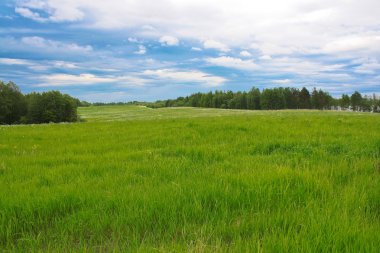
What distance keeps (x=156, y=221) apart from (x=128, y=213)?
1.18ft

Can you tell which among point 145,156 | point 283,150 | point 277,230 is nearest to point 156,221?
point 277,230

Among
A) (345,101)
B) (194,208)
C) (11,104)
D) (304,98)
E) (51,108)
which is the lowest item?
(194,208)

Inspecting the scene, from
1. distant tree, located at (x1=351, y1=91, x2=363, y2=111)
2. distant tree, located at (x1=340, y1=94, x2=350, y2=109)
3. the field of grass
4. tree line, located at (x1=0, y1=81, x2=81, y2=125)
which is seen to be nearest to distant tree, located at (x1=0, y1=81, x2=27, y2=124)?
tree line, located at (x1=0, y1=81, x2=81, y2=125)

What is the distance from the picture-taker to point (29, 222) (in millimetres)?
3490

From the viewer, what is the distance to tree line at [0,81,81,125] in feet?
260

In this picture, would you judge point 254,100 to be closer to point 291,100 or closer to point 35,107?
point 291,100

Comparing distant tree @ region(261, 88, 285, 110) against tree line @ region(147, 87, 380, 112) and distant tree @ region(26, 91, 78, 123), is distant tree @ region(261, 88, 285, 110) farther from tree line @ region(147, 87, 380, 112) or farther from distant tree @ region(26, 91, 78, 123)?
distant tree @ region(26, 91, 78, 123)

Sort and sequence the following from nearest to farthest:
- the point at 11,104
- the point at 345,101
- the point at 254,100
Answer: the point at 11,104 → the point at 345,101 → the point at 254,100

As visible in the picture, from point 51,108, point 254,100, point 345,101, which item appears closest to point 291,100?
point 254,100

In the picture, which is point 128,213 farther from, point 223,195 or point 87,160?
point 87,160

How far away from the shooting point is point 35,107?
79375mm

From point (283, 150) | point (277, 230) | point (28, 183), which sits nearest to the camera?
point (277, 230)

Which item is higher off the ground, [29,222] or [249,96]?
[249,96]

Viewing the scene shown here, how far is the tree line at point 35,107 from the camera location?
79250 millimetres
